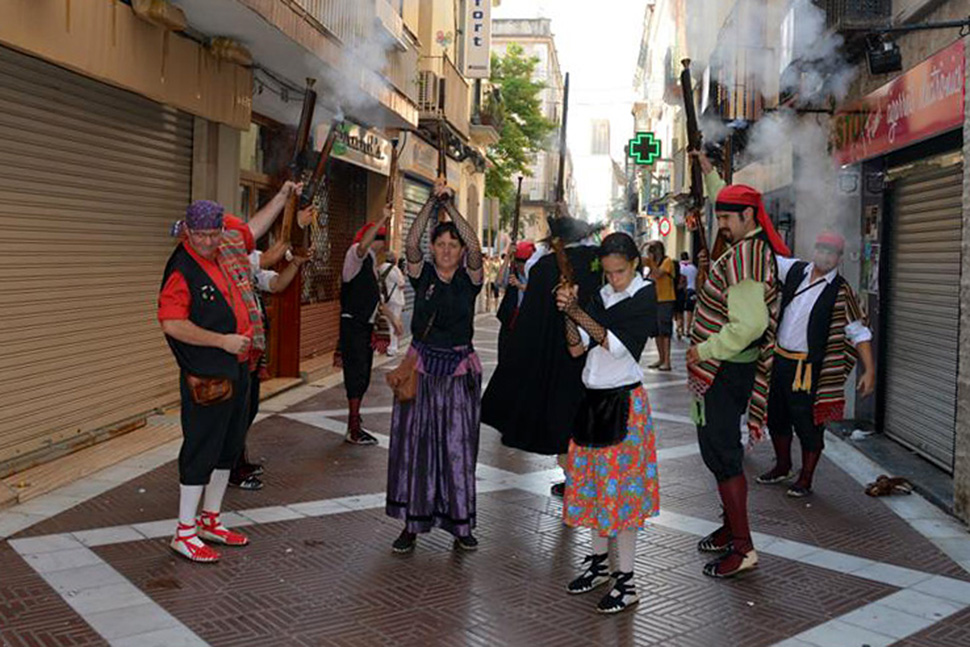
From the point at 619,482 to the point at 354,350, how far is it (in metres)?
4.00

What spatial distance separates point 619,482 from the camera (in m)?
4.29

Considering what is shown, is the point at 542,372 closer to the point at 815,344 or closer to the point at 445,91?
the point at 815,344

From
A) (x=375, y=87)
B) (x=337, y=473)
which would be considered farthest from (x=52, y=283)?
(x=375, y=87)

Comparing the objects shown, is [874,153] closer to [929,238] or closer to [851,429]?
[929,238]

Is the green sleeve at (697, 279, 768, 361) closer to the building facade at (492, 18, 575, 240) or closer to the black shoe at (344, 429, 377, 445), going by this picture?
the black shoe at (344, 429, 377, 445)

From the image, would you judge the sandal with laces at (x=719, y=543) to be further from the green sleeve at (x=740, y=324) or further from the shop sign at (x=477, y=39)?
the shop sign at (x=477, y=39)

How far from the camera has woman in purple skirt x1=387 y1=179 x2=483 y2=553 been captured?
16.4 feet

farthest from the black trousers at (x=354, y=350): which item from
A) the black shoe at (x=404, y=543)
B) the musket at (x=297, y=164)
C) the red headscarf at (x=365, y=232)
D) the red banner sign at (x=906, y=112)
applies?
the red banner sign at (x=906, y=112)

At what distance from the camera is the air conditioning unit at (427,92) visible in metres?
17.3

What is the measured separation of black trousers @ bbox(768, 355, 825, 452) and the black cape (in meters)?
1.59

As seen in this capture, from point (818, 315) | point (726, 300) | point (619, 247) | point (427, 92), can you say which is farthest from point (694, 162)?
point (427, 92)

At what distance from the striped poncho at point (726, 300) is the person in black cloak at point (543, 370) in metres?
0.98

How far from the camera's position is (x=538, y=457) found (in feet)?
25.0

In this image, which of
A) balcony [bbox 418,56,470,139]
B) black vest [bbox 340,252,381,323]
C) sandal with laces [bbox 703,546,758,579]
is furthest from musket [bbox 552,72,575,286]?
balcony [bbox 418,56,470,139]
